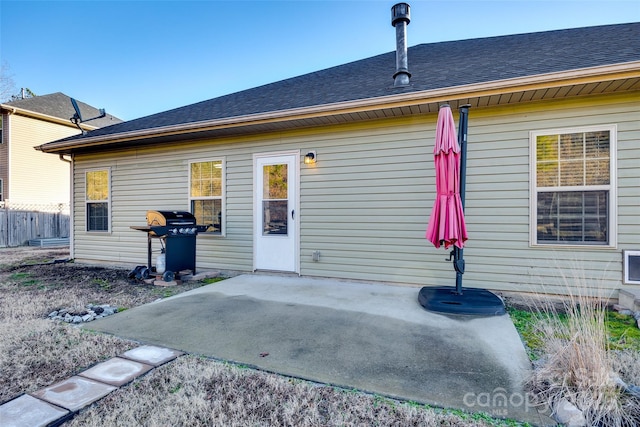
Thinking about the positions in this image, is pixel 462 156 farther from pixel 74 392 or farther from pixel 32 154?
pixel 32 154

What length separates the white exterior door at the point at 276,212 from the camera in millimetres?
5242

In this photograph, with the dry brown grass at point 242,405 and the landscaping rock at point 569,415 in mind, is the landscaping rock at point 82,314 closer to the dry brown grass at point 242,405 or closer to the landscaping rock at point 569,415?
the dry brown grass at point 242,405

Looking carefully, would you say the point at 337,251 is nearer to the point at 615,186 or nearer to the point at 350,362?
the point at 350,362

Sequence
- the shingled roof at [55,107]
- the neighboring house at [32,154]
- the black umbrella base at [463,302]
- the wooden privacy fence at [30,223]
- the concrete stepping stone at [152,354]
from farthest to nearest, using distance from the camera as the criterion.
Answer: the shingled roof at [55,107]
the neighboring house at [32,154]
the wooden privacy fence at [30,223]
the black umbrella base at [463,302]
the concrete stepping stone at [152,354]

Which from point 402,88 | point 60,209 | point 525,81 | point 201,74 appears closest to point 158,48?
point 201,74

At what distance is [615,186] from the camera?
3672 millimetres

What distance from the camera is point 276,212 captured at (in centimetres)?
541

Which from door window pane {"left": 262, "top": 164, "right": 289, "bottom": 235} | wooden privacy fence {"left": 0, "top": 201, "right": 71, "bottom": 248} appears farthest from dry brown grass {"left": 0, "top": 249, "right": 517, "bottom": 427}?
wooden privacy fence {"left": 0, "top": 201, "right": 71, "bottom": 248}

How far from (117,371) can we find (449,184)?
3408 mm

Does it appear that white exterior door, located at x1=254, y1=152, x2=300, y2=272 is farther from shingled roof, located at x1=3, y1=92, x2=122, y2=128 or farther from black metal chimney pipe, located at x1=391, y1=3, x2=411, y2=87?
shingled roof, located at x1=3, y1=92, x2=122, y2=128

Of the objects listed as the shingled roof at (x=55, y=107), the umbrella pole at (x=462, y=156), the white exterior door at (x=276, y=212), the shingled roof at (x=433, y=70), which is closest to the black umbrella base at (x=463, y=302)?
the umbrella pole at (x=462, y=156)

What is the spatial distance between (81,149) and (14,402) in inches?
269

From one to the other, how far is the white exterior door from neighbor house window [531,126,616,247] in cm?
350

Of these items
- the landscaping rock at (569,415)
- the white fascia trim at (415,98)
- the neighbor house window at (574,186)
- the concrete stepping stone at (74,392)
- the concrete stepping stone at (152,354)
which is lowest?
the concrete stepping stone at (152,354)
